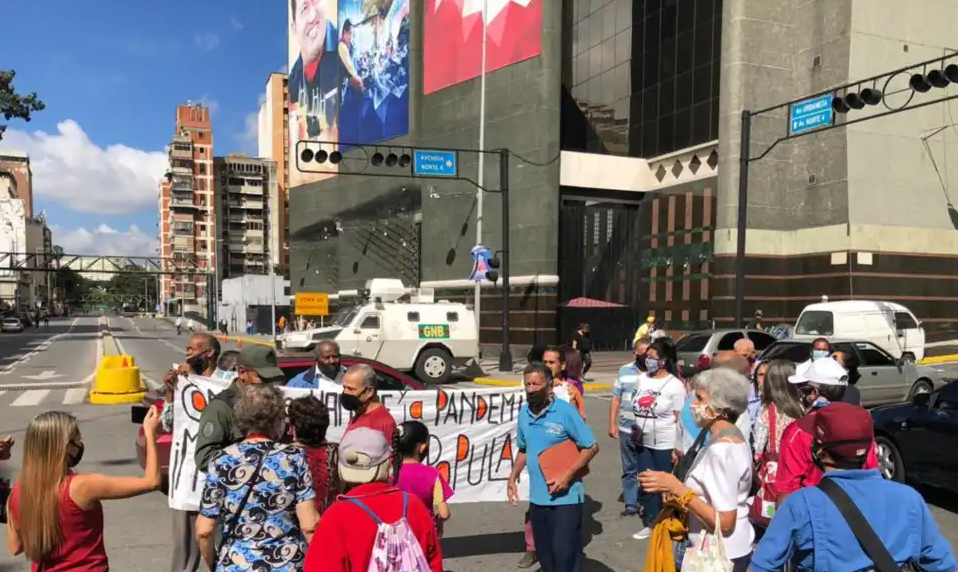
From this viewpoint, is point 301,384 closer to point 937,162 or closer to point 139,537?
point 139,537

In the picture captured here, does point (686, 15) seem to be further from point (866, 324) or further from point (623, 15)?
point (866, 324)

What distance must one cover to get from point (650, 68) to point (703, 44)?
3.23 m

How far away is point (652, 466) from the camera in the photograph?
238 inches

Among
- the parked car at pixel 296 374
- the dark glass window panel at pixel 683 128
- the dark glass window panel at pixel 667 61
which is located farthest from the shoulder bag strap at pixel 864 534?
the dark glass window panel at pixel 667 61

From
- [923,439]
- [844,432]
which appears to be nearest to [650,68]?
[923,439]

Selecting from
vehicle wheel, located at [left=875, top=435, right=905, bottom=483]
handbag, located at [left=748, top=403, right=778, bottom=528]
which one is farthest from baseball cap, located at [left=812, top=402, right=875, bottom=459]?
vehicle wheel, located at [left=875, top=435, right=905, bottom=483]

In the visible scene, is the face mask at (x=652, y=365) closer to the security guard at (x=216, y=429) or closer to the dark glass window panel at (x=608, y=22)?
the security guard at (x=216, y=429)

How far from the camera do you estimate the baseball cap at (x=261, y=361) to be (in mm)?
4777

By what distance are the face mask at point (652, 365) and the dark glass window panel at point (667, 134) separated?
24.0 metres

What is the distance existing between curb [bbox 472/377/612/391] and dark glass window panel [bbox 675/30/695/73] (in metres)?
15.3

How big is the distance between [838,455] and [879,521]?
0.76 feet

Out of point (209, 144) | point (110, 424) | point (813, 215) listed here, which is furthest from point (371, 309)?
point (209, 144)

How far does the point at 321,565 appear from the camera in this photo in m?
2.28

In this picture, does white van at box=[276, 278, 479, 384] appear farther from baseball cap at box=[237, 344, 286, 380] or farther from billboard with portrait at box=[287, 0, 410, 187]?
billboard with portrait at box=[287, 0, 410, 187]
